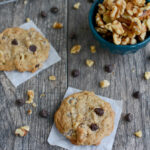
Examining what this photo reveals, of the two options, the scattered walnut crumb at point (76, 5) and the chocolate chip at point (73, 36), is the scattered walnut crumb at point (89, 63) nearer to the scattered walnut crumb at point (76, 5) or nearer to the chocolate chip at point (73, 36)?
the chocolate chip at point (73, 36)

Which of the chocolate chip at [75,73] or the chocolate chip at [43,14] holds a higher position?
the chocolate chip at [43,14]

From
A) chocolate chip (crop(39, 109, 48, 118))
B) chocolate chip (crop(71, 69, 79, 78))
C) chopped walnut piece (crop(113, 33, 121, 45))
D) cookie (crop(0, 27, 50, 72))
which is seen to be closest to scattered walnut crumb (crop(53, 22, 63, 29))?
cookie (crop(0, 27, 50, 72))

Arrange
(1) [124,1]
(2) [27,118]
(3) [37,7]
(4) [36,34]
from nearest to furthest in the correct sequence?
(1) [124,1], (2) [27,118], (4) [36,34], (3) [37,7]

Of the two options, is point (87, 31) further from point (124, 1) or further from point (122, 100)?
point (122, 100)

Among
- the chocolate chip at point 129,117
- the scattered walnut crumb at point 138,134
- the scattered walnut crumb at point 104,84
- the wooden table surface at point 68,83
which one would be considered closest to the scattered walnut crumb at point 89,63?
the wooden table surface at point 68,83

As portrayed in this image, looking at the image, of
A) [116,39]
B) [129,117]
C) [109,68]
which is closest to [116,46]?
[116,39]

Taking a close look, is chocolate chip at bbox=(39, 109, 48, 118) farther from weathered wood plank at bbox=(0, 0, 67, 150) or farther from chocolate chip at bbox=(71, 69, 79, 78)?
chocolate chip at bbox=(71, 69, 79, 78)

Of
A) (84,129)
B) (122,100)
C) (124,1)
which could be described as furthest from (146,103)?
(124,1)
